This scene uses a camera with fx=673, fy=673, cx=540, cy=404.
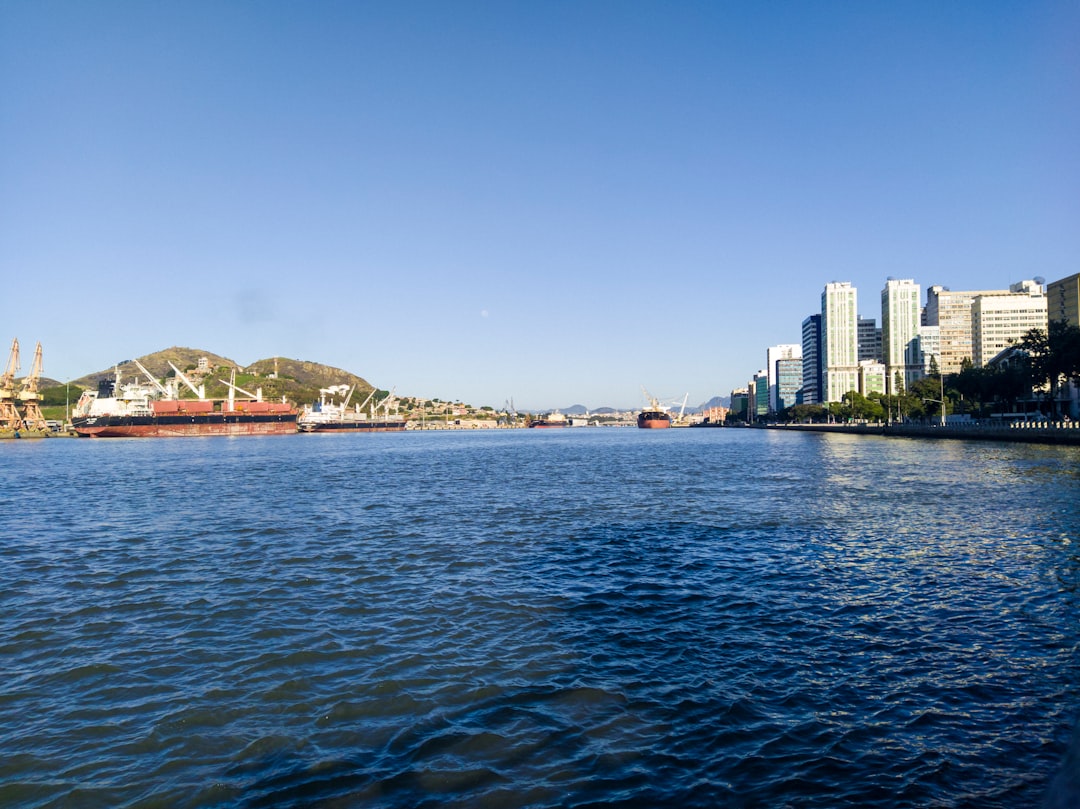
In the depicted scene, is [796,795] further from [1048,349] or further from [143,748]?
[1048,349]

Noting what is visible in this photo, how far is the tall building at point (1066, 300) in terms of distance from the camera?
16125 centimetres

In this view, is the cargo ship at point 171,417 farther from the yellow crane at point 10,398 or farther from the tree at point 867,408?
the tree at point 867,408

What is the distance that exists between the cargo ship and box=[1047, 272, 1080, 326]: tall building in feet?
653

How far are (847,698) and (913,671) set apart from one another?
1.85 m

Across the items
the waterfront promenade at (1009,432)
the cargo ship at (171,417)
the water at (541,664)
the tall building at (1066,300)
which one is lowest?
the water at (541,664)

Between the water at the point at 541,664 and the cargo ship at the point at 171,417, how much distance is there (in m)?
152

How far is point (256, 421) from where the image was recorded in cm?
18338

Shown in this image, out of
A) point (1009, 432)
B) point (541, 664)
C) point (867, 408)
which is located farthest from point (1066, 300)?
point (541, 664)

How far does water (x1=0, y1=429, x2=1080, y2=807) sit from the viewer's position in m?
7.96

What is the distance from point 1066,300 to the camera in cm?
16762

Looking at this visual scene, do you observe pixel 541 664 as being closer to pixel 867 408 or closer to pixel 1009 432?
pixel 1009 432

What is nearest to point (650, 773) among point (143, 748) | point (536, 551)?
point (143, 748)

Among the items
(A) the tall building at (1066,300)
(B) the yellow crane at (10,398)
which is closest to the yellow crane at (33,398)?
(B) the yellow crane at (10,398)

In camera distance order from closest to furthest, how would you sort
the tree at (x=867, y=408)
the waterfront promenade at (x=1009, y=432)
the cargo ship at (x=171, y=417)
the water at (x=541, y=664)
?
the water at (x=541, y=664)
the waterfront promenade at (x=1009, y=432)
the cargo ship at (x=171, y=417)
the tree at (x=867, y=408)
